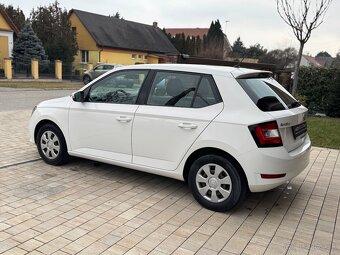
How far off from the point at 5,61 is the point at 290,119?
1214 inches

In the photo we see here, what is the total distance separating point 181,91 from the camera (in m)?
4.72

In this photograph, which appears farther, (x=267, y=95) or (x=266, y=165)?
(x=267, y=95)

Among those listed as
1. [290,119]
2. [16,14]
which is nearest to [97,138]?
[290,119]

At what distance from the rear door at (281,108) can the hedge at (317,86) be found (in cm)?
1004

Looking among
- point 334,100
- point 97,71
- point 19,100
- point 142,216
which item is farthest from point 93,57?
point 142,216

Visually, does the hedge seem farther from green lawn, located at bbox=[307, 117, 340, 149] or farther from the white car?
the white car

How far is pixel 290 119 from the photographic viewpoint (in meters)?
4.39

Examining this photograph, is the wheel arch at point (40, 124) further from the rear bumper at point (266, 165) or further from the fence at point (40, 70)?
the fence at point (40, 70)

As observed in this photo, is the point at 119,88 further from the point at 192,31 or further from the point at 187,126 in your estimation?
the point at 192,31

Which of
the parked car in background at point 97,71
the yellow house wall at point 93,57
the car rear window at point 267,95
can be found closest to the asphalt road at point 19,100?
the car rear window at point 267,95

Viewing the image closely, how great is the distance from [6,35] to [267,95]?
121 feet

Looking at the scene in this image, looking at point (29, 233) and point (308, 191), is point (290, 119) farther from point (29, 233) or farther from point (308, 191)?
point (29, 233)

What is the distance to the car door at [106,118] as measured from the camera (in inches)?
199

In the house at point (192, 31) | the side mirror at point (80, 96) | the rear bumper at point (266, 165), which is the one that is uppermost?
the house at point (192, 31)
